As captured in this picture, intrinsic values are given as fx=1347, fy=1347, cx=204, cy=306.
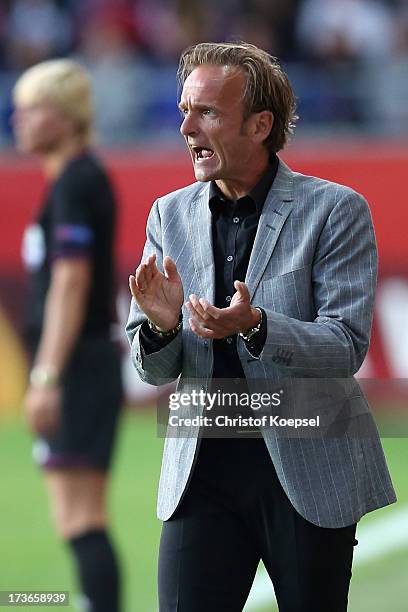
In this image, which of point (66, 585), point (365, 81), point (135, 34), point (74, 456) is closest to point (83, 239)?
point (74, 456)

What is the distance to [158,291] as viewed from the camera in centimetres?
279

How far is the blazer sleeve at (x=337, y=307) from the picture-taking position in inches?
108

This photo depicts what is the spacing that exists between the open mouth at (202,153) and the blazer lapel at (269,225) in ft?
0.55

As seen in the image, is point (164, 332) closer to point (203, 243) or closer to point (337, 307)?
point (203, 243)

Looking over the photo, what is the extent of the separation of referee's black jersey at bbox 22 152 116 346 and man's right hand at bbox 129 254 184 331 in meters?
1.96

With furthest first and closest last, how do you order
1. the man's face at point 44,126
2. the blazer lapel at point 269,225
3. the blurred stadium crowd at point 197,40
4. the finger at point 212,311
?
the blurred stadium crowd at point 197,40 < the man's face at point 44,126 < the blazer lapel at point 269,225 < the finger at point 212,311

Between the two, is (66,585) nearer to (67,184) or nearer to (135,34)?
(67,184)

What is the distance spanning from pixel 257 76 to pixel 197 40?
312 inches

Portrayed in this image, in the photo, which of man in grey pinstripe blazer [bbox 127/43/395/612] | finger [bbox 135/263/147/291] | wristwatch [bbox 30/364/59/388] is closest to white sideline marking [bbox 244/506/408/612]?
wristwatch [bbox 30/364/59/388]

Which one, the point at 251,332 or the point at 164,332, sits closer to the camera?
the point at 251,332

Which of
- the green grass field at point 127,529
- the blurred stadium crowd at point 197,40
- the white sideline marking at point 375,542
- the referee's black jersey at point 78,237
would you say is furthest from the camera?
the blurred stadium crowd at point 197,40

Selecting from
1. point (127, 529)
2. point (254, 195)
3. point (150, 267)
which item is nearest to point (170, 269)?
point (150, 267)

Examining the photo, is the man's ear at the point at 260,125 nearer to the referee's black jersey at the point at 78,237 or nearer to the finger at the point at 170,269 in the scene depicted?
the finger at the point at 170,269

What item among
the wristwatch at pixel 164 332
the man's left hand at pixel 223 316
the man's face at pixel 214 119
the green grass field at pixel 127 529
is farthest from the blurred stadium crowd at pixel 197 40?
the man's left hand at pixel 223 316
